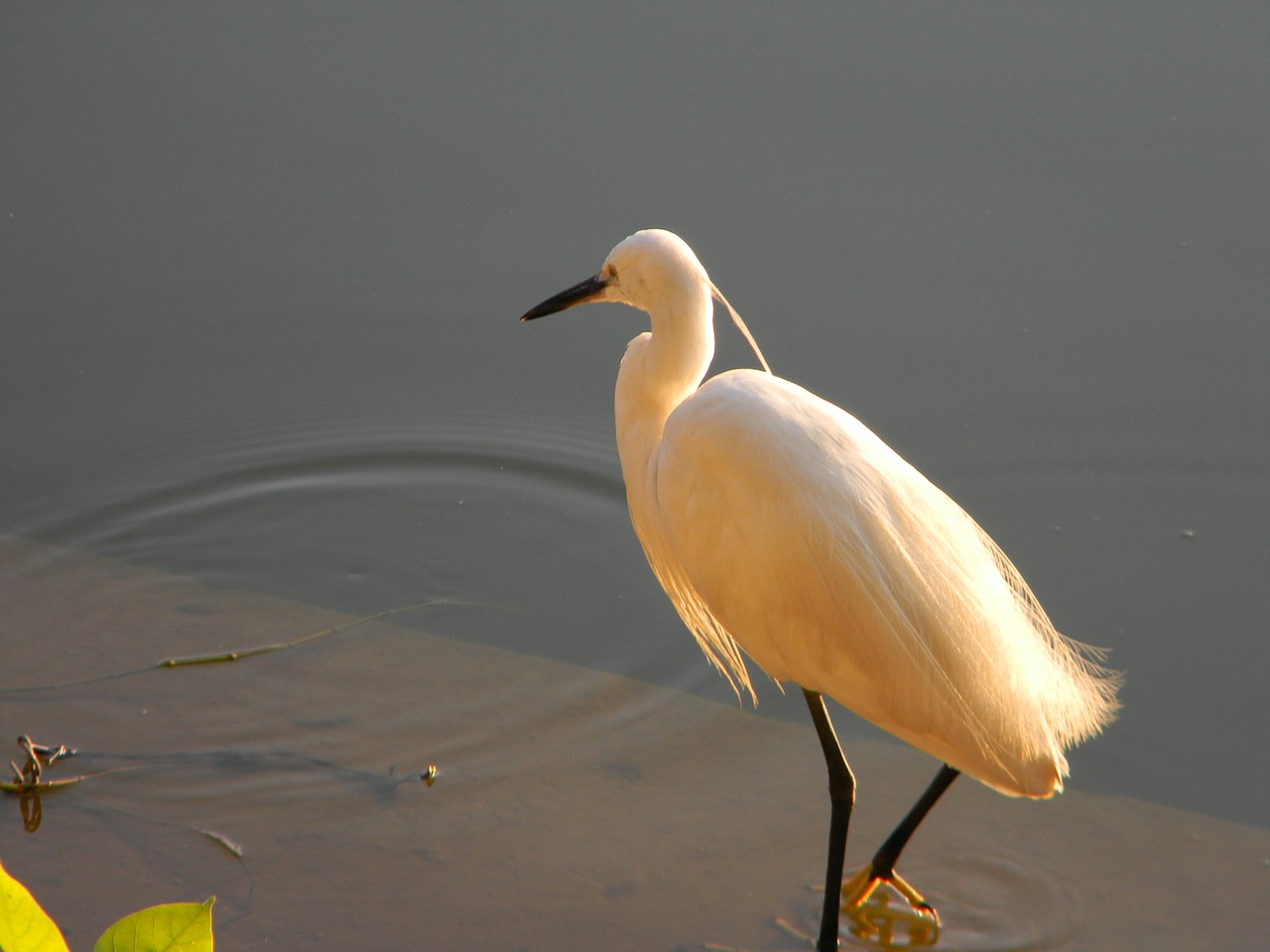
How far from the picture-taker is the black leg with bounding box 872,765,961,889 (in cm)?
222

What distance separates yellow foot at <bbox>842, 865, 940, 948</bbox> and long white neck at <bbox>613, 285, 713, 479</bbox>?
0.82 meters

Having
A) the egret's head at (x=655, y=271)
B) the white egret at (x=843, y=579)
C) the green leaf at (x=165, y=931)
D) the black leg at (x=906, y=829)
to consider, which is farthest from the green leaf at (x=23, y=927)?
the black leg at (x=906, y=829)

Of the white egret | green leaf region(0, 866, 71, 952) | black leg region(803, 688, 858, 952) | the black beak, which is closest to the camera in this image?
green leaf region(0, 866, 71, 952)

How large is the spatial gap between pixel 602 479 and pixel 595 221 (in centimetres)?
99

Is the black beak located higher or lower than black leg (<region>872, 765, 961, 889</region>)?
higher

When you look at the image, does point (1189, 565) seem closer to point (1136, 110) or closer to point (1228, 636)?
point (1228, 636)

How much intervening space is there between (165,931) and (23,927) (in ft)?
0.16

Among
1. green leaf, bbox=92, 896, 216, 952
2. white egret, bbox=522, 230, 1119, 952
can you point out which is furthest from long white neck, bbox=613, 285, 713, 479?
green leaf, bbox=92, 896, 216, 952

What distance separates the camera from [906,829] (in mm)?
2227

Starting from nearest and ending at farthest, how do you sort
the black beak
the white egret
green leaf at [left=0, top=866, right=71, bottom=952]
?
green leaf at [left=0, top=866, right=71, bottom=952], the white egret, the black beak

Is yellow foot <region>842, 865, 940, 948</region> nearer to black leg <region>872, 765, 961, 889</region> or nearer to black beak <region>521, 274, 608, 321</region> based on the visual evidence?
black leg <region>872, 765, 961, 889</region>

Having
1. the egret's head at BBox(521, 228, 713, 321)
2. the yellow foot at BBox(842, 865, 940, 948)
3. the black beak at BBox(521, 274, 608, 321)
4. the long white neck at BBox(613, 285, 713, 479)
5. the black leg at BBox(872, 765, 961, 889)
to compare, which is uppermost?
the egret's head at BBox(521, 228, 713, 321)

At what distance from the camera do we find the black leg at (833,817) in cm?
215

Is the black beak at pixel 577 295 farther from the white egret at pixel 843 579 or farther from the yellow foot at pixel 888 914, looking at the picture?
the yellow foot at pixel 888 914
